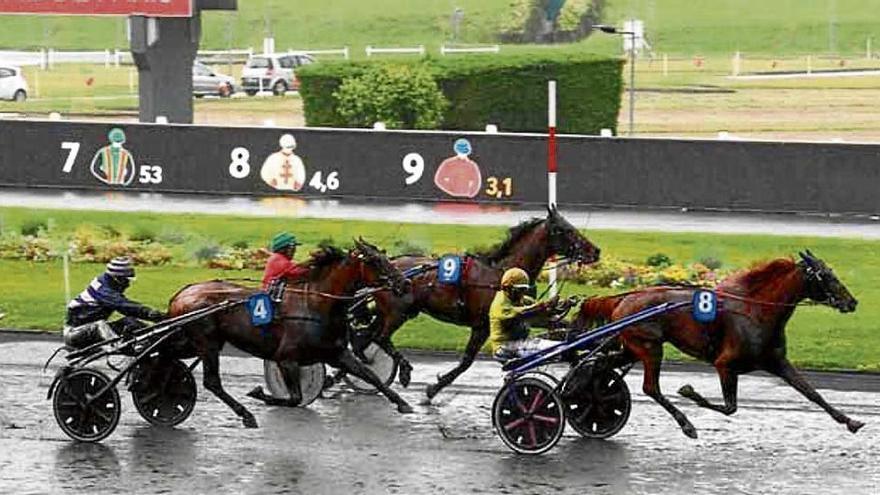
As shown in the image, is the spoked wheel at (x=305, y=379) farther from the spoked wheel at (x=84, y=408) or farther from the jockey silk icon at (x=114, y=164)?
the jockey silk icon at (x=114, y=164)

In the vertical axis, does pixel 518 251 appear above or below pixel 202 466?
above

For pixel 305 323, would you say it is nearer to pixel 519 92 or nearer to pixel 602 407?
pixel 602 407

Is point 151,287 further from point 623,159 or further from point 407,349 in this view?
point 623,159

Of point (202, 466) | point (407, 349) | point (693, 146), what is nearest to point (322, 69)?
point (693, 146)

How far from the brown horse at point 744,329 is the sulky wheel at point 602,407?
8.5 inches

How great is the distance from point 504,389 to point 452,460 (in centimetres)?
64

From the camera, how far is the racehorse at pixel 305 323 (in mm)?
14992

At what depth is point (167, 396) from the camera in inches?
605

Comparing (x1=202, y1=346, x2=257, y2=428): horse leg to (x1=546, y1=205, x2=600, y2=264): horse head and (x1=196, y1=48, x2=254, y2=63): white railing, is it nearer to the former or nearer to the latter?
(x1=546, y1=205, x2=600, y2=264): horse head

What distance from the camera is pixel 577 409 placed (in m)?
14.9

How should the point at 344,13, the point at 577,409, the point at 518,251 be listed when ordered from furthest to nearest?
the point at 344,13
the point at 518,251
the point at 577,409

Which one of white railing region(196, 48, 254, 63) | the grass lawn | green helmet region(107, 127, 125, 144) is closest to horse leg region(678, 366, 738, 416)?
the grass lawn

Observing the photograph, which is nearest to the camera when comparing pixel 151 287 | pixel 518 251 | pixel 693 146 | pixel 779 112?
pixel 518 251

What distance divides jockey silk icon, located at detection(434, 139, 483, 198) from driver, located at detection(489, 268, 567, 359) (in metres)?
15.1
